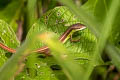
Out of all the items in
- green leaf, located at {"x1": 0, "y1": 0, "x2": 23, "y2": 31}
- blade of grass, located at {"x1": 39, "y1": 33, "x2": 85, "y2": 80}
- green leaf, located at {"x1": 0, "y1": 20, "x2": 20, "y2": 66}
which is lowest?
blade of grass, located at {"x1": 39, "y1": 33, "x2": 85, "y2": 80}

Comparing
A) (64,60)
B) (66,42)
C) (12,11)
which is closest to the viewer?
(64,60)

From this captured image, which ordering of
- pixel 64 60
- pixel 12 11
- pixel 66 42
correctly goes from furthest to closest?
pixel 12 11 < pixel 66 42 < pixel 64 60

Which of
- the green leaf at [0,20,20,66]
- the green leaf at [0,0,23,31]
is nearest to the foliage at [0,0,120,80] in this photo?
the green leaf at [0,20,20,66]

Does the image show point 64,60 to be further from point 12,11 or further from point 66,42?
point 12,11

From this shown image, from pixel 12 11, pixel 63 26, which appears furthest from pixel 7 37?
pixel 12 11

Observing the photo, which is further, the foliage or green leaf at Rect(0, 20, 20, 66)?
green leaf at Rect(0, 20, 20, 66)

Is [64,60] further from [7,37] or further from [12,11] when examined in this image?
[12,11]

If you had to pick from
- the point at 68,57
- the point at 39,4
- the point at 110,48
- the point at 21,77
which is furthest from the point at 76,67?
the point at 39,4

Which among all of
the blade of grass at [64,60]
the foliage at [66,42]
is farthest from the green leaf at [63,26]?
the blade of grass at [64,60]

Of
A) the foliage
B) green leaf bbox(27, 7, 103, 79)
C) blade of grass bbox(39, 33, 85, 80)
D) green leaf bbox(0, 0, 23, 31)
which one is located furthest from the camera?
green leaf bbox(0, 0, 23, 31)

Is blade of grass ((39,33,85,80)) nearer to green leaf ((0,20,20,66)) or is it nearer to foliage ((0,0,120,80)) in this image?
foliage ((0,0,120,80))

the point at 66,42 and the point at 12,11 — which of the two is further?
the point at 12,11

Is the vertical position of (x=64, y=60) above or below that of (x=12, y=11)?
below
